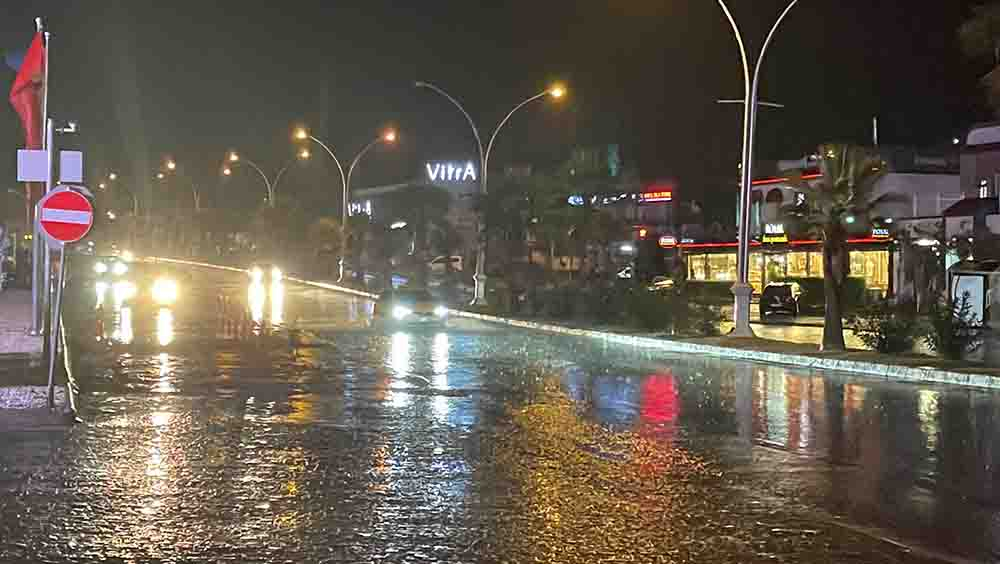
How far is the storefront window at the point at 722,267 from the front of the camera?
177 ft

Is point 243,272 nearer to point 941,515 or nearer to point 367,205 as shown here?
point 367,205

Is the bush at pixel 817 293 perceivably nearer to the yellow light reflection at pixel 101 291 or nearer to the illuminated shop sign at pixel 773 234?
the illuminated shop sign at pixel 773 234

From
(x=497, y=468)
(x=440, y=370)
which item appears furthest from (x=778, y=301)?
(x=497, y=468)

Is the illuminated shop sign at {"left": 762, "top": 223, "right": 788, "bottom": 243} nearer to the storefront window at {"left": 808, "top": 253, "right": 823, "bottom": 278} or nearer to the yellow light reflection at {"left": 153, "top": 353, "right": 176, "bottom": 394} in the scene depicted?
the storefront window at {"left": 808, "top": 253, "right": 823, "bottom": 278}

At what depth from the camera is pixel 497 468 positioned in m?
10.5

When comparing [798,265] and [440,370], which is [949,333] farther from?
[798,265]

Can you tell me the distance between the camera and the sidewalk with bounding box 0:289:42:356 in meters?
21.9

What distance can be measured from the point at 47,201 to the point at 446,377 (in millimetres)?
7032

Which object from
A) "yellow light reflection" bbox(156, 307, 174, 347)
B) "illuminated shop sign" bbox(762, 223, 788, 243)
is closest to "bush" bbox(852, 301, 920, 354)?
"yellow light reflection" bbox(156, 307, 174, 347)

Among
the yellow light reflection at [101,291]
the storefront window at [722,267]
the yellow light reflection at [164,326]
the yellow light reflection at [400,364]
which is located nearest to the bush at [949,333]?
the yellow light reflection at [400,364]

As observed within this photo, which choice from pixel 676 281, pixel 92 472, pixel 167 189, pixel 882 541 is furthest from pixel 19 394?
pixel 167 189

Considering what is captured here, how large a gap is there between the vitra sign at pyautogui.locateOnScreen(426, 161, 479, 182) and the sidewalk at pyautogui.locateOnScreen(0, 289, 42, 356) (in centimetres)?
6213

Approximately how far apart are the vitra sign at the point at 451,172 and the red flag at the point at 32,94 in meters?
79.0

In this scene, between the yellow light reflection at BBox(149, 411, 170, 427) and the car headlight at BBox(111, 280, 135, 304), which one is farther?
the car headlight at BBox(111, 280, 135, 304)
